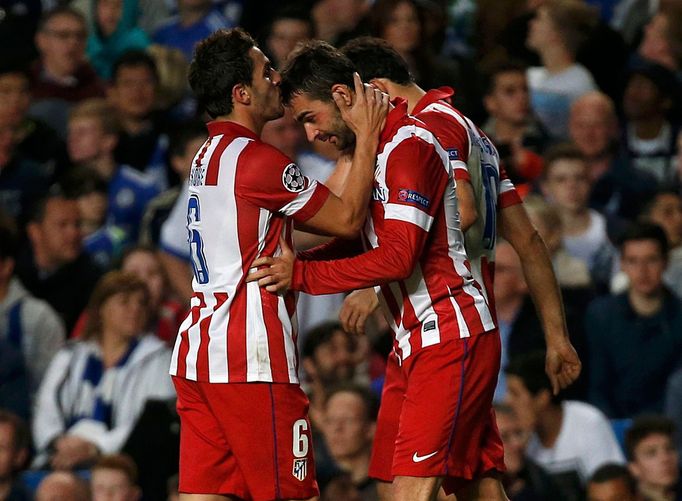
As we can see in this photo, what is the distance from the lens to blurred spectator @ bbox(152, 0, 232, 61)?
10.6m

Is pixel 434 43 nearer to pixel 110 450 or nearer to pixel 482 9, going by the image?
pixel 482 9

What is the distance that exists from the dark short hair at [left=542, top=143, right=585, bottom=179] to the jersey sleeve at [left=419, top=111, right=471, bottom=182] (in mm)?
4177

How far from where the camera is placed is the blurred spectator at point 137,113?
9844mm

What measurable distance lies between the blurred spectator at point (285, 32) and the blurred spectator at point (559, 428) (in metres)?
3.01

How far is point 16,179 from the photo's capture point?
9.66m

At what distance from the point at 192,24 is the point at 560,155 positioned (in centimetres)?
274

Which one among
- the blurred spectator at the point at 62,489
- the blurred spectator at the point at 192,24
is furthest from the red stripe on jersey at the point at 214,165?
the blurred spectator at the point at 192,24

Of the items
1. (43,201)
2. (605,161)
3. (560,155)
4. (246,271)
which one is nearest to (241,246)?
(246,271)

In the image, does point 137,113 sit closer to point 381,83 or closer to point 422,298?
point 381,83

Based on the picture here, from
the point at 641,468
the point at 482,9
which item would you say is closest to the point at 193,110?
the point at 482,9

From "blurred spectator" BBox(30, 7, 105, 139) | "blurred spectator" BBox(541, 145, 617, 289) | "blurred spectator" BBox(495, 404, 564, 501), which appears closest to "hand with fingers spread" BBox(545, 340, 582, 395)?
"blurred spectator" BBox(495, 404, 564, 501)

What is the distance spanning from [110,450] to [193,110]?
3.02m

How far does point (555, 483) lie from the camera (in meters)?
7.77

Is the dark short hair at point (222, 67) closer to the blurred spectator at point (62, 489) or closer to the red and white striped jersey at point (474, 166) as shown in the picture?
the red and white striped jersey at point (474, 166)
